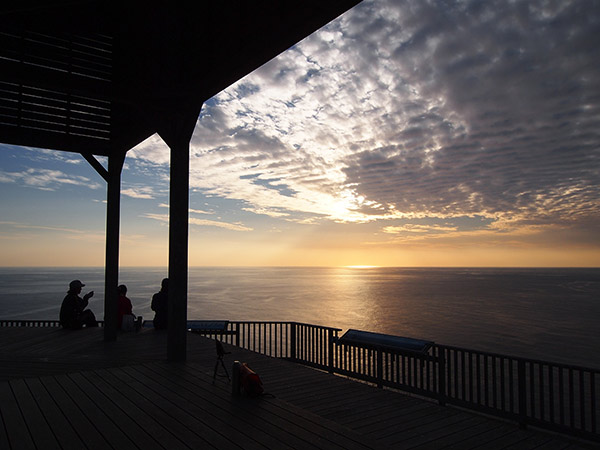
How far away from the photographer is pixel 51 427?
404 centimetres

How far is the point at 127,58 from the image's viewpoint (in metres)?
7.43

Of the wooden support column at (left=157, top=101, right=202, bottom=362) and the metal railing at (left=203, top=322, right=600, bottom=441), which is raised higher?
the wooden support column at (left=157, top=101, right=202, bottom=362)

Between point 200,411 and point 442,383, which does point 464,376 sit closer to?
point 442,383

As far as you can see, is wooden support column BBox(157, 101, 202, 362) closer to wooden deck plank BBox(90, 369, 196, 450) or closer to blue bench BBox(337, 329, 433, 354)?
wooden deck plank BBox(90, 369, 196, 450)

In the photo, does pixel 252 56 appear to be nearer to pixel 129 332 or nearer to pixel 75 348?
pixel 75 348

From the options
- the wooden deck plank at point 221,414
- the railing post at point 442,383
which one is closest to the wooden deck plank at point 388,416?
the railing post at point 442,383

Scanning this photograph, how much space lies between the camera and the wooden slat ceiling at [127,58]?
190 inches

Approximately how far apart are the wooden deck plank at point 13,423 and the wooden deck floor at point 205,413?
1cm

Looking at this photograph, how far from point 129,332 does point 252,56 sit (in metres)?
8.81

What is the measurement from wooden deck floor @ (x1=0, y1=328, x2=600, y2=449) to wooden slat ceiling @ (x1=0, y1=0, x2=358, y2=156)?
15.0ft

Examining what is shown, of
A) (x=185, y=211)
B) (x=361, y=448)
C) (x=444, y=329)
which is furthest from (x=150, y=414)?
(x=444, y=329)

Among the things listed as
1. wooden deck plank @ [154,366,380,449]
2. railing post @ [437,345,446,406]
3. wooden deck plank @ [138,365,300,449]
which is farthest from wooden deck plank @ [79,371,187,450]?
railing post @ [437,345,446,406]

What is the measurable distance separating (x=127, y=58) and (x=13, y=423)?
21.6 feet

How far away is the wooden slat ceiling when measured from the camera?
483cm
